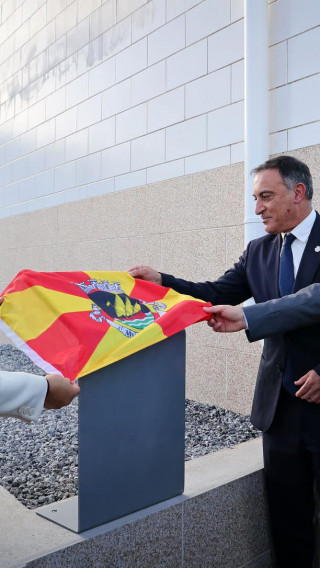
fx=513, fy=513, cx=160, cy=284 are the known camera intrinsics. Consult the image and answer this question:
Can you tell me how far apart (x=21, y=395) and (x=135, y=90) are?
13.1 ft

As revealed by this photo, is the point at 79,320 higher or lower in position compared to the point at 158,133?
lower

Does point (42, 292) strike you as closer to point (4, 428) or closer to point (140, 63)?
point (4, 428)

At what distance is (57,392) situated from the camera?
1.48m

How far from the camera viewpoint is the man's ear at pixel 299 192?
210cm

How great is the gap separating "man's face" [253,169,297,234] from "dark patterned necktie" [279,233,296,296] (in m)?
0.05

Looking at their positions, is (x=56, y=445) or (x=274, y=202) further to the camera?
(x=56, y=445)

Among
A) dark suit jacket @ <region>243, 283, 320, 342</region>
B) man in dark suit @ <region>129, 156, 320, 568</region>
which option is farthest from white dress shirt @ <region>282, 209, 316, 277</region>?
dark suit jacket @ <region>243, 283, 320, 342</region>

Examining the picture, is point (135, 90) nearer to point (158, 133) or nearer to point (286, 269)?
point (158, 133)

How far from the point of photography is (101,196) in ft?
17.5

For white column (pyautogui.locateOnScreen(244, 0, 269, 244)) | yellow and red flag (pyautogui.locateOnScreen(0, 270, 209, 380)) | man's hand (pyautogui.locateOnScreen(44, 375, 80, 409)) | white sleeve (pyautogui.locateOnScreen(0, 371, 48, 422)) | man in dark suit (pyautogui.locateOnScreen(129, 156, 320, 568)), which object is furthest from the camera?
white column (pyautogui.locateOnScreen(244, 0, 269, 244))

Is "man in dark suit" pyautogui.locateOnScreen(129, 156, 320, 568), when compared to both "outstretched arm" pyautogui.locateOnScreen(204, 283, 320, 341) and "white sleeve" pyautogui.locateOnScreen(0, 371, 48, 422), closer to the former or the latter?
"outstretched arm" pyautogui.locateOnScreen(204, 283, 320, 341)

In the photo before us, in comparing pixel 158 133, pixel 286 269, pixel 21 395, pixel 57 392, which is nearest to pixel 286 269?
pixel 286 269

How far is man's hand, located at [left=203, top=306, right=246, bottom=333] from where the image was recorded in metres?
2.00

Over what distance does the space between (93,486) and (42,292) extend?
27.3 inches
